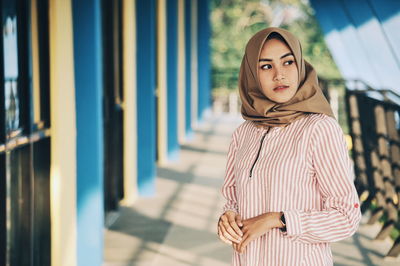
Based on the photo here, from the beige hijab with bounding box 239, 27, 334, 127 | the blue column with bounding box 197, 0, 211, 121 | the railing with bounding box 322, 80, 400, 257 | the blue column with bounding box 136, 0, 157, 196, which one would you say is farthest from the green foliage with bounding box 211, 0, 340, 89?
the beige hijab with bounding box 239, 27, 334, 127

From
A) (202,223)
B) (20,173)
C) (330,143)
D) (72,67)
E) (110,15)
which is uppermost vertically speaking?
(110,15)

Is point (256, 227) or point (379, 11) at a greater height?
point (379, 11)

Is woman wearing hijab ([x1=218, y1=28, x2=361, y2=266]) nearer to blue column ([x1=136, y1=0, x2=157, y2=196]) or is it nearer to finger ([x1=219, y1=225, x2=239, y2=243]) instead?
finger ([x1=219, y1=225, x2=239, y2=243])

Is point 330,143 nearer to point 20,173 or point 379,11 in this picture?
point 20,173

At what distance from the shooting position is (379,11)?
20.9ft

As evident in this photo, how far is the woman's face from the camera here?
1.83m

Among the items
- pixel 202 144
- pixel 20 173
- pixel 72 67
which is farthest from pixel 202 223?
pixel 202 144

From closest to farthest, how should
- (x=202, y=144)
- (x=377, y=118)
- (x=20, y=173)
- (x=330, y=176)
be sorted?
(x=330, y=176) < (x=20, y=173) < (x=377, y=118) < (x=202, y=144)

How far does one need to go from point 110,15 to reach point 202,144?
5.55 metres

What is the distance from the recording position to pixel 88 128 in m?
4.19

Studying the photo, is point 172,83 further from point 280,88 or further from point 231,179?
point 280,88

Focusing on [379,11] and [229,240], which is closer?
[229,240]

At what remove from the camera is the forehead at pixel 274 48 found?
1.84 metres

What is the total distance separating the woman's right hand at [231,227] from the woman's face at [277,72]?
0.35m
